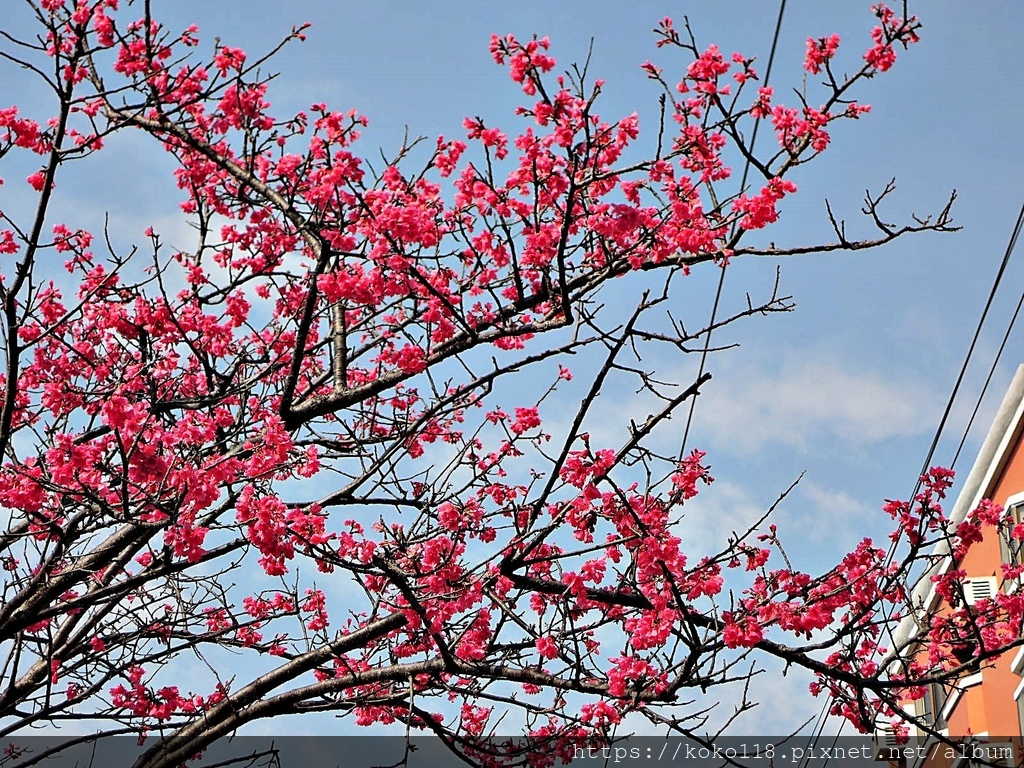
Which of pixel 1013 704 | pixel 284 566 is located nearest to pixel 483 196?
pixel 284 566

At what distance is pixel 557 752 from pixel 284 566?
9.54 ft

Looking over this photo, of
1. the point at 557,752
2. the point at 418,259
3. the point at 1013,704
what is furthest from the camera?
the point at 1013,704

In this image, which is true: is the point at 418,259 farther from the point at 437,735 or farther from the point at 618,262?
the point at 437,735

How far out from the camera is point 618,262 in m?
7.35

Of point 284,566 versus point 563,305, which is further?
point 563,305

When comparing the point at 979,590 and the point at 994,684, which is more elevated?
the point at 979,590

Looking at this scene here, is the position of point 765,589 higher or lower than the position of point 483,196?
lower

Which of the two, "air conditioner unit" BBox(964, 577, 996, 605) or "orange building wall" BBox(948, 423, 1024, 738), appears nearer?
"air conditioner unit" BBox(964, 577, 996, 605)

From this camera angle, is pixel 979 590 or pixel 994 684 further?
pixel 994 684

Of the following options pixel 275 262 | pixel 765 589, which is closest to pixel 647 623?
pixel 765 589

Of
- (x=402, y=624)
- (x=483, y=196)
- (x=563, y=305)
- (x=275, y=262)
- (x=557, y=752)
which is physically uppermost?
(x=275, y=262)

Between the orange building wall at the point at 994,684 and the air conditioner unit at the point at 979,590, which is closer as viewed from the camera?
the air conditioner unit at the point at 979,590

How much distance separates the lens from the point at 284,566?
20.7ft

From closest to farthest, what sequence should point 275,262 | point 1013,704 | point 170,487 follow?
1. point 170,487
2. point 275,262
3. point 1013,704
